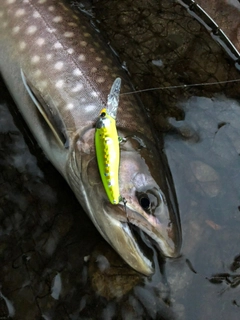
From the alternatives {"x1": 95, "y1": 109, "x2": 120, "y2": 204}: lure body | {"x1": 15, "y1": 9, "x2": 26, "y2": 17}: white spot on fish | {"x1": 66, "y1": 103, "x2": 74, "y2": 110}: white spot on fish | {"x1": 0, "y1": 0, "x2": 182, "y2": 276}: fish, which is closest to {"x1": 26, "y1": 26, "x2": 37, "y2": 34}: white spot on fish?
{"x1": 0, "y1": 0, "x2": 182, "y2": 276}: fish

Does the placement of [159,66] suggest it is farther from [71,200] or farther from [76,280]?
[76,280]

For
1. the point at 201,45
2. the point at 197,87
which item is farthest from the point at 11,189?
the point at 201,45

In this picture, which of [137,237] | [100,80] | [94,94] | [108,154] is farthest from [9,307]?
[100,80]

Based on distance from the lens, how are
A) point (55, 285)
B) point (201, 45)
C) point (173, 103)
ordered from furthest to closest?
point (201, 45), point (173, 103), point (55, 285)

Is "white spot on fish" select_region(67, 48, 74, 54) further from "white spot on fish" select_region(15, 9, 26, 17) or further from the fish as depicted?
"white spot on fish" select_region(15, 9, 26, 17)

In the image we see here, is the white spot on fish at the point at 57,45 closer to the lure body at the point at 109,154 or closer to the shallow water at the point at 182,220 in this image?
the shallow water at the point at 182,220

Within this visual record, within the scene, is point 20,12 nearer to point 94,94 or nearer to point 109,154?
point 94,94

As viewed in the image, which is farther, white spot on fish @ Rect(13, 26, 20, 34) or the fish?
white spot on fish @ Rect(13, 26, 20, 34)
